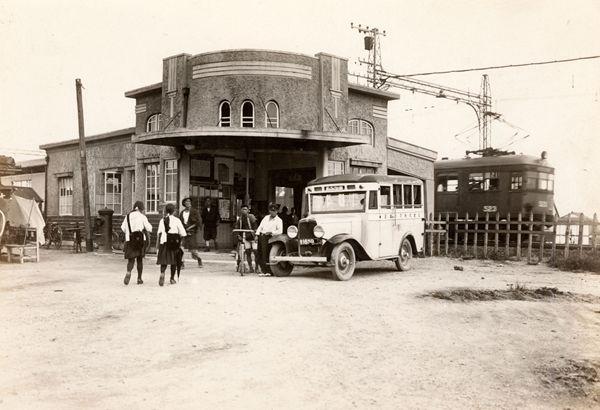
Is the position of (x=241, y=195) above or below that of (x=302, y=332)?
above

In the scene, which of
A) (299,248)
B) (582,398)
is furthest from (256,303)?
(582,398)

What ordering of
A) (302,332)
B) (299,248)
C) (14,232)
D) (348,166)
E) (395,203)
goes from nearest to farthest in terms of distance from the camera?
(302,332) → (299,248) → (395,203) → (14,232) → (348,166)

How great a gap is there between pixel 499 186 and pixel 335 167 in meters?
6.92

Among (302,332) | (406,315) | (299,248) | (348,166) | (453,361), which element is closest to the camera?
(453,361)

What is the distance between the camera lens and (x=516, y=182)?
21188 mm

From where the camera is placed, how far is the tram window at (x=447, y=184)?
76.7 ft

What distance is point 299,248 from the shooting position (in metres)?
11.9

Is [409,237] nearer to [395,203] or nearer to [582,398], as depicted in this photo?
[395,203]

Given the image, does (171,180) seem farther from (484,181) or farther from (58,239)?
(484,181)

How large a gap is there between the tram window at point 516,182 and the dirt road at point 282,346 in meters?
10.8

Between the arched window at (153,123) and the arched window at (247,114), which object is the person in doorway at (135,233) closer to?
the arched window at (247,114)

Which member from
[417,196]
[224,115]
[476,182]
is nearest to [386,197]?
[417,196]

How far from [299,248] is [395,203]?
2589mm

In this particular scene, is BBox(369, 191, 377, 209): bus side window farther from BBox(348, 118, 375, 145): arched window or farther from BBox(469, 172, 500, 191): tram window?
BBox(469, 172, 500, 191): tram window
